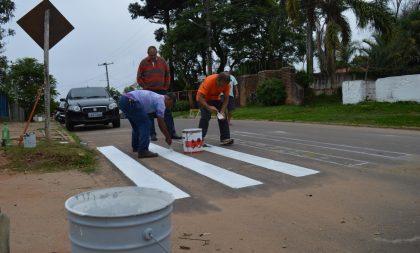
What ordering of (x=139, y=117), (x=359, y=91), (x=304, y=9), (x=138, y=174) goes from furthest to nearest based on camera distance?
(x=304, y=9) → (x=359, y=91) → (x=139, y=117) → (x=138, y=174)

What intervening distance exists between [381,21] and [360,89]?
3164mm

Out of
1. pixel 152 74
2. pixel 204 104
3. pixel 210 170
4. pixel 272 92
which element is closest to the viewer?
pixel 210 170

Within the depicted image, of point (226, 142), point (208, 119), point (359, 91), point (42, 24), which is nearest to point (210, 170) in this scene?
point (226, 142)

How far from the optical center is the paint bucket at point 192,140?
873 centimetres

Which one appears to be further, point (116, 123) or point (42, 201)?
point (116, 123)

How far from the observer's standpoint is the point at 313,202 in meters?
5.27

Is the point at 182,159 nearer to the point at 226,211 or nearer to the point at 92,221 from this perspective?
the point at 226,211

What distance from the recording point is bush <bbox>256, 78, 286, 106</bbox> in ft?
84.1

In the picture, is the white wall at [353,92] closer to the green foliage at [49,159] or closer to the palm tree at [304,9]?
the palm tree at [304,9]

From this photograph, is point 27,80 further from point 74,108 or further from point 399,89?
point 399,89

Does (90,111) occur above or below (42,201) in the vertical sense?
above

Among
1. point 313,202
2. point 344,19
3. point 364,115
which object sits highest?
point 344,19

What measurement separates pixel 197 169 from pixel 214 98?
2653mm

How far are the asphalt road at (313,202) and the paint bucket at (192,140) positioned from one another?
20 centimetres
